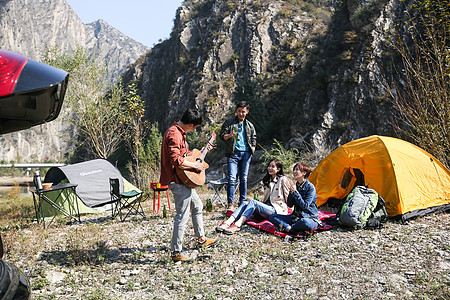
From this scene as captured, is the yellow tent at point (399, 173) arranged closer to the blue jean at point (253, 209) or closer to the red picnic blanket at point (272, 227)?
the red picnic blanket at point (272, 227)

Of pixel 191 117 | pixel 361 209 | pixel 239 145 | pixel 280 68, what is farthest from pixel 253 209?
pixel 280 68

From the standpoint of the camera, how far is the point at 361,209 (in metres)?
5.19

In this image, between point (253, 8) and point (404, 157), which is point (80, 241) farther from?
point (253, 8)

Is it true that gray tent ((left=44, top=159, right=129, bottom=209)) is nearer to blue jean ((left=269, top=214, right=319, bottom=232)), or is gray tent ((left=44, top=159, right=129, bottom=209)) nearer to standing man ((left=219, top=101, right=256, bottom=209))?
standing man ((left=219, top=101, right=256, bottom=209))

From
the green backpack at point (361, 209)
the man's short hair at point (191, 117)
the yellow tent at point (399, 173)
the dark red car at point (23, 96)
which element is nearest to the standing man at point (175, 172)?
the man's short hair at point (191, 117)

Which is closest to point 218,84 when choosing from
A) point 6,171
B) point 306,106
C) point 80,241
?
point 306,106

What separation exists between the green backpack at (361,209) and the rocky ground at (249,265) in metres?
0.16

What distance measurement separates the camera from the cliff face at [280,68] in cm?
2008

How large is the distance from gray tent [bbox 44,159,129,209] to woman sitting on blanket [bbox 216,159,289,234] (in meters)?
4.84

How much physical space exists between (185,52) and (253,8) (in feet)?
37.2

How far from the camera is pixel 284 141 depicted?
891 inches

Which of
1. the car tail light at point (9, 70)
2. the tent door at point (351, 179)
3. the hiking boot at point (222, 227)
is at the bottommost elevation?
the hiking boot at point (222, 227)

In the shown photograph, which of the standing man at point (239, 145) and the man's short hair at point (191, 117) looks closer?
the man's short hair at point (191, 117)

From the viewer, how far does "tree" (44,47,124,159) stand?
15.3 m
